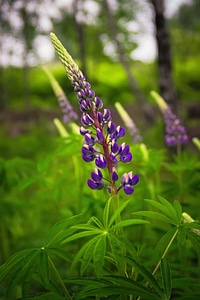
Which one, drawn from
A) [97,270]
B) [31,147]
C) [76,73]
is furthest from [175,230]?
[31,147]

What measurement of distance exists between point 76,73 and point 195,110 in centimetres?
1181

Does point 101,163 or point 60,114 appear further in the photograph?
point 60,114

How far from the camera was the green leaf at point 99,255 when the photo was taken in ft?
4.06

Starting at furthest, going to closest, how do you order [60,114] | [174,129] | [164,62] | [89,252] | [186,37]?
[186,37]
[60,114]
[164,62]
[174,129]
[89,252]

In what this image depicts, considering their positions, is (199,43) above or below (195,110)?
above

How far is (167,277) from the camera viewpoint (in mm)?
1247

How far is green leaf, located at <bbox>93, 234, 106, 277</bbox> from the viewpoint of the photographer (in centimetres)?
124

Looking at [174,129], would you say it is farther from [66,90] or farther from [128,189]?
[66,90]

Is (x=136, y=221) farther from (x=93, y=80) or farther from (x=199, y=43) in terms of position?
(x=93, y=80)

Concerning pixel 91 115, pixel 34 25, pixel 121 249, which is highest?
pixel 34 25

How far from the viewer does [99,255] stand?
125 cm

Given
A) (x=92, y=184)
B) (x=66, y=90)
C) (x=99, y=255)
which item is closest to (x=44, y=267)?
(x=99, y=255)

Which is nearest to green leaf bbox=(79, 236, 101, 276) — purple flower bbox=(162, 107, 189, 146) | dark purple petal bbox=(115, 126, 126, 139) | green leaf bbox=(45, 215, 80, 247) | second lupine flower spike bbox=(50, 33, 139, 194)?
green leaf bbox=(45, 215, 80, 247)

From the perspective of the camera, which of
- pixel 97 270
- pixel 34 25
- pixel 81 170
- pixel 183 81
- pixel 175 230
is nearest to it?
pixel 97 270
